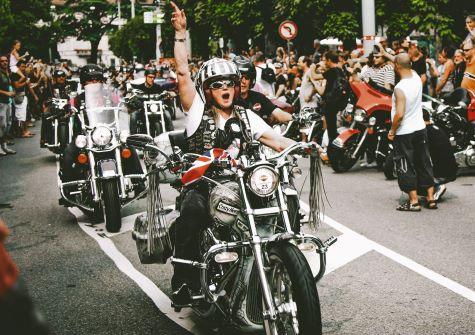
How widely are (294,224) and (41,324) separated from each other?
364cm

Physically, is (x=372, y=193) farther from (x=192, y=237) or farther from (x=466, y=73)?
(x=192, y=237)

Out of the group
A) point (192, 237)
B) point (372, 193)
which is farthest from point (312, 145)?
point (372, 193)

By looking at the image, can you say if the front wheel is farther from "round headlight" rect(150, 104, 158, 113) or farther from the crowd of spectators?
the crowd of spectators

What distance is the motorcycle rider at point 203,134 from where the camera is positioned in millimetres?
4723

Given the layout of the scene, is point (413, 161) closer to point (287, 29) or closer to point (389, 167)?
point (389, 167)

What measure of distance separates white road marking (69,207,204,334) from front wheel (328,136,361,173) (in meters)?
4.33

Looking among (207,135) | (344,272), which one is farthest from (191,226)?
(344,272)

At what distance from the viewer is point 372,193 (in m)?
10.4

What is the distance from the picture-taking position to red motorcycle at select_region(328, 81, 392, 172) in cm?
1211

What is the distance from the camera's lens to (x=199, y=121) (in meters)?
4.88

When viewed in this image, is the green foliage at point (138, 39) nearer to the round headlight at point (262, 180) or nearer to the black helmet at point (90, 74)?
the black helmet at point (90, 74)

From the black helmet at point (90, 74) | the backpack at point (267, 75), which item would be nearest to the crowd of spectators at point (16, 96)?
the backpack at point (267, 75)

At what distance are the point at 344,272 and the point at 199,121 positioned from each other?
2257 millimetres

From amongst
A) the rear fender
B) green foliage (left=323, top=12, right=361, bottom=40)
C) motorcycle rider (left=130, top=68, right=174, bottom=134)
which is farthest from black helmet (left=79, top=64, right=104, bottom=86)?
green foliage (left=323, top=12, right=361, bottom=40)
